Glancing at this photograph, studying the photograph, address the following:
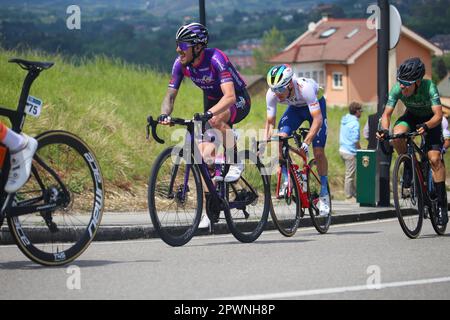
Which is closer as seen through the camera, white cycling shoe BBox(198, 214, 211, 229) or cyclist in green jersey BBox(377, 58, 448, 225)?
white cycling shoe BBox(198, 214, 211, 229)

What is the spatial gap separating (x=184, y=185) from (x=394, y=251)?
81.4 inches

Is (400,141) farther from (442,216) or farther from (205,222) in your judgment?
(205,222)

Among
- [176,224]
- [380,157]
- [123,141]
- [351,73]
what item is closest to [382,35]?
[380,157]

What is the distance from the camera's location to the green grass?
15.8 m

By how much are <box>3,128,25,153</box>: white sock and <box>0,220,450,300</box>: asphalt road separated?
948mm

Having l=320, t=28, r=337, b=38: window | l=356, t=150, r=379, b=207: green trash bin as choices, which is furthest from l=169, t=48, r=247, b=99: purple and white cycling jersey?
l=320, t=28, r=337, b=38: window

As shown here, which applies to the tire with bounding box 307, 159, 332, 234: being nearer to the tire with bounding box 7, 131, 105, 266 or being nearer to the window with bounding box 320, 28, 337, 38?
the tire with bounding box 7, 131, 105, 266

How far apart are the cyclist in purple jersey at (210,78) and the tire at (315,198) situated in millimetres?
1774

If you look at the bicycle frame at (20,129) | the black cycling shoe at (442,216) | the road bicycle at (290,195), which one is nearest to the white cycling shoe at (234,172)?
the road bicycle at (290,195)

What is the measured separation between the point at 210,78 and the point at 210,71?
8 cm

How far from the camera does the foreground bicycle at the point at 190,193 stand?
10047 millimetres

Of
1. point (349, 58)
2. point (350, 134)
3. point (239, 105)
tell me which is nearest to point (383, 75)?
point (350, 134)

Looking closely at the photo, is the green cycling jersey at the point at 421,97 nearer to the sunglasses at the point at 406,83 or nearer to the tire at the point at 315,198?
the sunglasses at the point at 406,83

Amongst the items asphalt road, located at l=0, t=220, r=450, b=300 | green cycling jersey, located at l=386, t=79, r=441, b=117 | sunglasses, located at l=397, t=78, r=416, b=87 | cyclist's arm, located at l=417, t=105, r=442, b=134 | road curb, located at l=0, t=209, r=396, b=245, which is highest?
sunglasses, located at l=397, t=78, r=416, b=87
